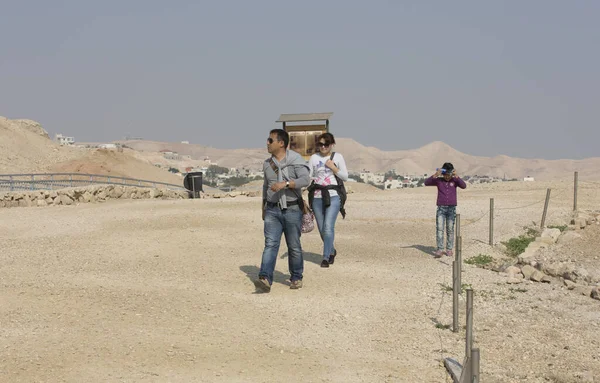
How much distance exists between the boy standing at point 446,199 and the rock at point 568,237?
10.6 feet

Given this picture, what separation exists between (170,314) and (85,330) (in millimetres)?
909

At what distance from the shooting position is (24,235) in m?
12.1

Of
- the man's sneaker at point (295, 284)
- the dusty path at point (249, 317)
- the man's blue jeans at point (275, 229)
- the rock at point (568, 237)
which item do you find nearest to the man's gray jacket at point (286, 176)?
Result: the man's blue jeans at point (275, 229)

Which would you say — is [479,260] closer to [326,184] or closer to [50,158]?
[326,184]

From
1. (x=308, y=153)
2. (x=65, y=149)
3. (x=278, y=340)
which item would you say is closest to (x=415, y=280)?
(x=278, y=340)

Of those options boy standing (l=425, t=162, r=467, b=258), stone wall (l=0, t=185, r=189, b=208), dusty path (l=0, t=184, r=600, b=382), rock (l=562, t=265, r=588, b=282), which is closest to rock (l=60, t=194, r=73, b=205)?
stone wall (l=0, t=185, r=189, b=208)

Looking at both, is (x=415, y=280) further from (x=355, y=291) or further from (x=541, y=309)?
(x=541, y=309)

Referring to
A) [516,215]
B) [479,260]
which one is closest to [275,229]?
[479,260]

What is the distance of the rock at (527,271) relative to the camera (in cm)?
912

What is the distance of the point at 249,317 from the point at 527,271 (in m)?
4.58

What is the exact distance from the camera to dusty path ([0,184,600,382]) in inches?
207

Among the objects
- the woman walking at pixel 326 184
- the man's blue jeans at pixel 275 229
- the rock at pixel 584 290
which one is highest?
the woman walking at pixel 326 184

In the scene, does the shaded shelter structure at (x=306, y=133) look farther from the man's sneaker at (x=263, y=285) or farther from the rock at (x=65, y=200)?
the man's sneaker at (x=263, y=285)

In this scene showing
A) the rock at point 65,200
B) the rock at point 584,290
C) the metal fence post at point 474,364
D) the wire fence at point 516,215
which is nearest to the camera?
the metal fence post at point 474,364
